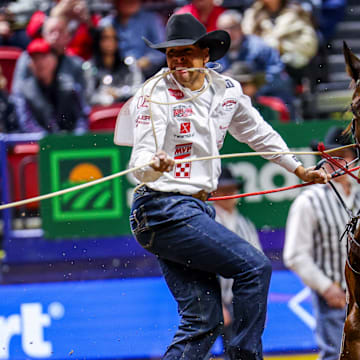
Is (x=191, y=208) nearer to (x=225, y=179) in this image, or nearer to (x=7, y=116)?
(x=225, y=179)

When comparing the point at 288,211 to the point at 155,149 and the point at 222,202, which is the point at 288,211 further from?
the point at 155,149

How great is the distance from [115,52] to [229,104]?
149 inches

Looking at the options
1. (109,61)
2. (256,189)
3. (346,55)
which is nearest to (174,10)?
(109,61)

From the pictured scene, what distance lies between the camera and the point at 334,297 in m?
5.74

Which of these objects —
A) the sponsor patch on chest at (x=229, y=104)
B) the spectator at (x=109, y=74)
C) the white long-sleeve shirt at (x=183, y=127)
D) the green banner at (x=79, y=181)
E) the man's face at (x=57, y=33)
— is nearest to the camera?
the white long-sleeve shirt at (x=183, y=127)

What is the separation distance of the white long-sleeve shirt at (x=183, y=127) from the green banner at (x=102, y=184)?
8.45 ft

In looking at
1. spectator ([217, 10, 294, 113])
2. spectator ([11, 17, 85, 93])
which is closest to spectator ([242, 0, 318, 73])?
spectator ([217, 10, 294, 113])

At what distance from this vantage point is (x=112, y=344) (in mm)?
6020

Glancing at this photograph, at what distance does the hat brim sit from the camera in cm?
400

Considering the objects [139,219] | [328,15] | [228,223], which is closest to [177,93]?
[139,219]

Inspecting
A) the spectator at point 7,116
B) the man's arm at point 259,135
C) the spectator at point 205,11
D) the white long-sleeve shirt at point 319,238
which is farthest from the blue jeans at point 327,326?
the spectator at point 7,116

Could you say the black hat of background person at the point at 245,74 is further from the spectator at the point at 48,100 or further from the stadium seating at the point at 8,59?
the stadium seating at the point at 8,59

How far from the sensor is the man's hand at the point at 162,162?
361 cm

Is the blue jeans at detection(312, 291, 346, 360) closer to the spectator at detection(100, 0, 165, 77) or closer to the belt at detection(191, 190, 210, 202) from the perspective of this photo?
the belt at detection(191, 190, 210, 202)
